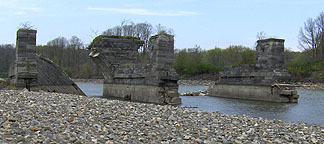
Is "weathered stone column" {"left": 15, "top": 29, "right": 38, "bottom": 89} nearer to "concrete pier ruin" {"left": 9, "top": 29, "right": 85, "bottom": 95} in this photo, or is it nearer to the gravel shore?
"concrete pier ruin" {"left": 9, "top": 29, "right": 85, "bottom": 95}

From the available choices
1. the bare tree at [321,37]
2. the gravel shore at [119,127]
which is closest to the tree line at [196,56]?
the bare tree at [321,37]

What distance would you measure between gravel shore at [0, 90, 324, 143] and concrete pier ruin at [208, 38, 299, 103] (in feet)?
32.4

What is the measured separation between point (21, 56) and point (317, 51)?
39.8 m

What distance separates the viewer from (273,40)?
1814 cm

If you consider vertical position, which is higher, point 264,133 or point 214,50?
point 214,50

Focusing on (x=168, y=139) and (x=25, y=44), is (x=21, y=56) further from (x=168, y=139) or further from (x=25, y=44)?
(x=168, y=139)

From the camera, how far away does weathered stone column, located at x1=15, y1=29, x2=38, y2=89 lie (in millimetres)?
13711

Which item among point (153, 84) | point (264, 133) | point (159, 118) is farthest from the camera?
point (153, 84)

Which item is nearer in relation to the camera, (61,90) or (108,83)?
(61,90)

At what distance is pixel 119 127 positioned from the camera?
6.31 m

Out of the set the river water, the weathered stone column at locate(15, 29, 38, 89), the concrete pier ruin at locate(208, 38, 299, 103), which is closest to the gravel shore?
the river water

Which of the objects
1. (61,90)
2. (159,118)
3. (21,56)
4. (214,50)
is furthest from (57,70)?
(214,50)

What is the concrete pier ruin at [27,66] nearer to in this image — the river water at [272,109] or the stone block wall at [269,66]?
the river water at [272,109]

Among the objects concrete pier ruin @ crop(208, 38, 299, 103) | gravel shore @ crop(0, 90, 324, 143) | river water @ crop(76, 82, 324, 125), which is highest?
concrete pier ruin @ crop(208, 38, 299, 103)
